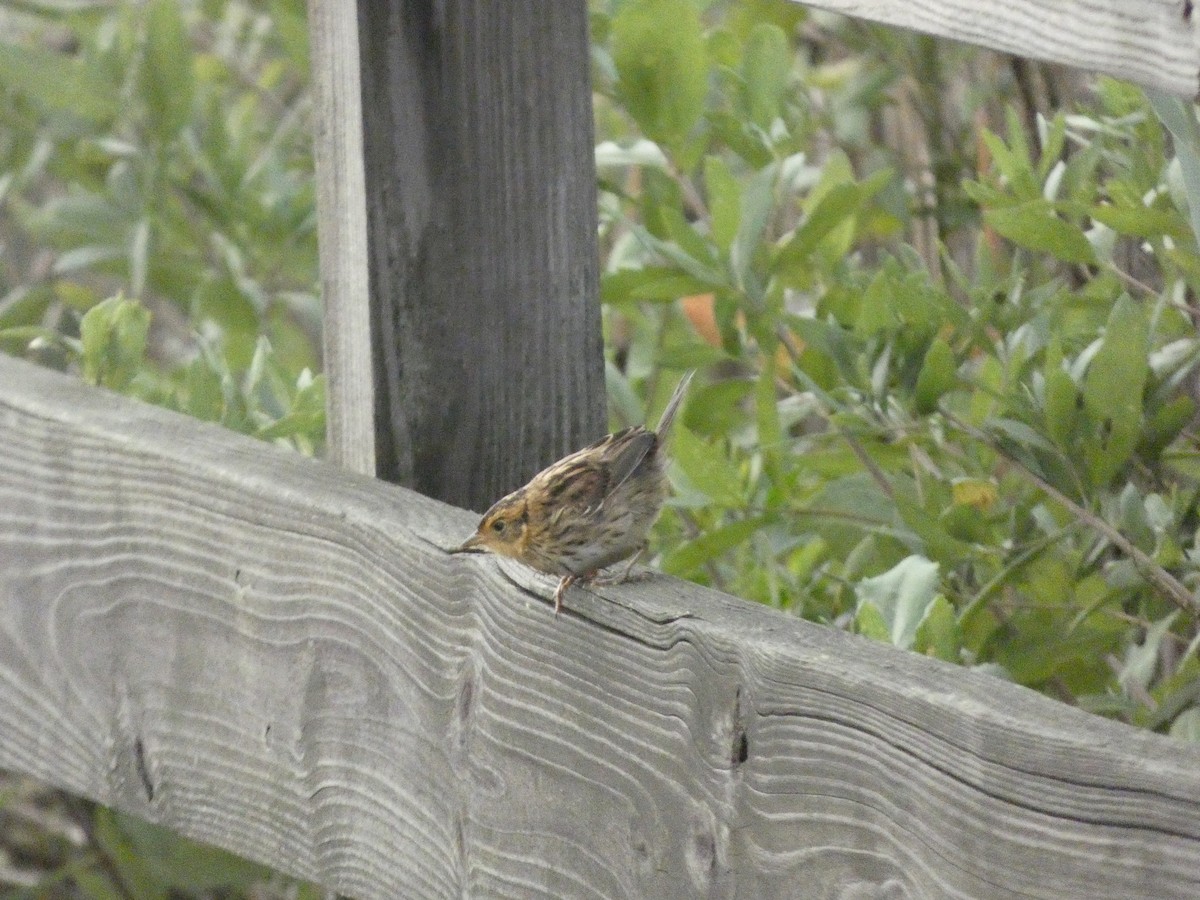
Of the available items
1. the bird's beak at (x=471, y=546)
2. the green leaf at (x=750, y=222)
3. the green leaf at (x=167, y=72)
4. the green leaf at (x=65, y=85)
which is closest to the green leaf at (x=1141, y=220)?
→ the green leaf at (x=750, y=222)

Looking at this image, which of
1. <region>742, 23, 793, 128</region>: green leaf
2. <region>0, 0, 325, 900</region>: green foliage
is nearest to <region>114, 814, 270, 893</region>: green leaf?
<region>0, 0, 325, 900</region>: green foliage

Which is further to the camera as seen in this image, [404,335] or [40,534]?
[40,534]

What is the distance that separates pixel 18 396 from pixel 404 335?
63 cm

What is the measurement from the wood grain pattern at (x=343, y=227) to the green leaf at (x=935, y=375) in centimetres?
67

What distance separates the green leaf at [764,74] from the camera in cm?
263

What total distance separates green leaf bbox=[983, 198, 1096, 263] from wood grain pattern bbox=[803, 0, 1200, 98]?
2.19ft

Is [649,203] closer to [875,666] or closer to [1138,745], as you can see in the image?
[875,666]

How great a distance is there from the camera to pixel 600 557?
225 cm

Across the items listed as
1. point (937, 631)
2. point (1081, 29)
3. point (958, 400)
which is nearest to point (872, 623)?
point (937, 631)

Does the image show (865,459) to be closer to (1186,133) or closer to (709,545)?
(709,545)

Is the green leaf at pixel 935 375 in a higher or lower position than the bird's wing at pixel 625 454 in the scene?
higher

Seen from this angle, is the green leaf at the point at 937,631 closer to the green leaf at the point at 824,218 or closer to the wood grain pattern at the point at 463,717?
the wood grain pattern at the point at 463,717

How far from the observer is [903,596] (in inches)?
76.9

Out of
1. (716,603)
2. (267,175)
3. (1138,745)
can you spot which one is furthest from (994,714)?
(267,175)
